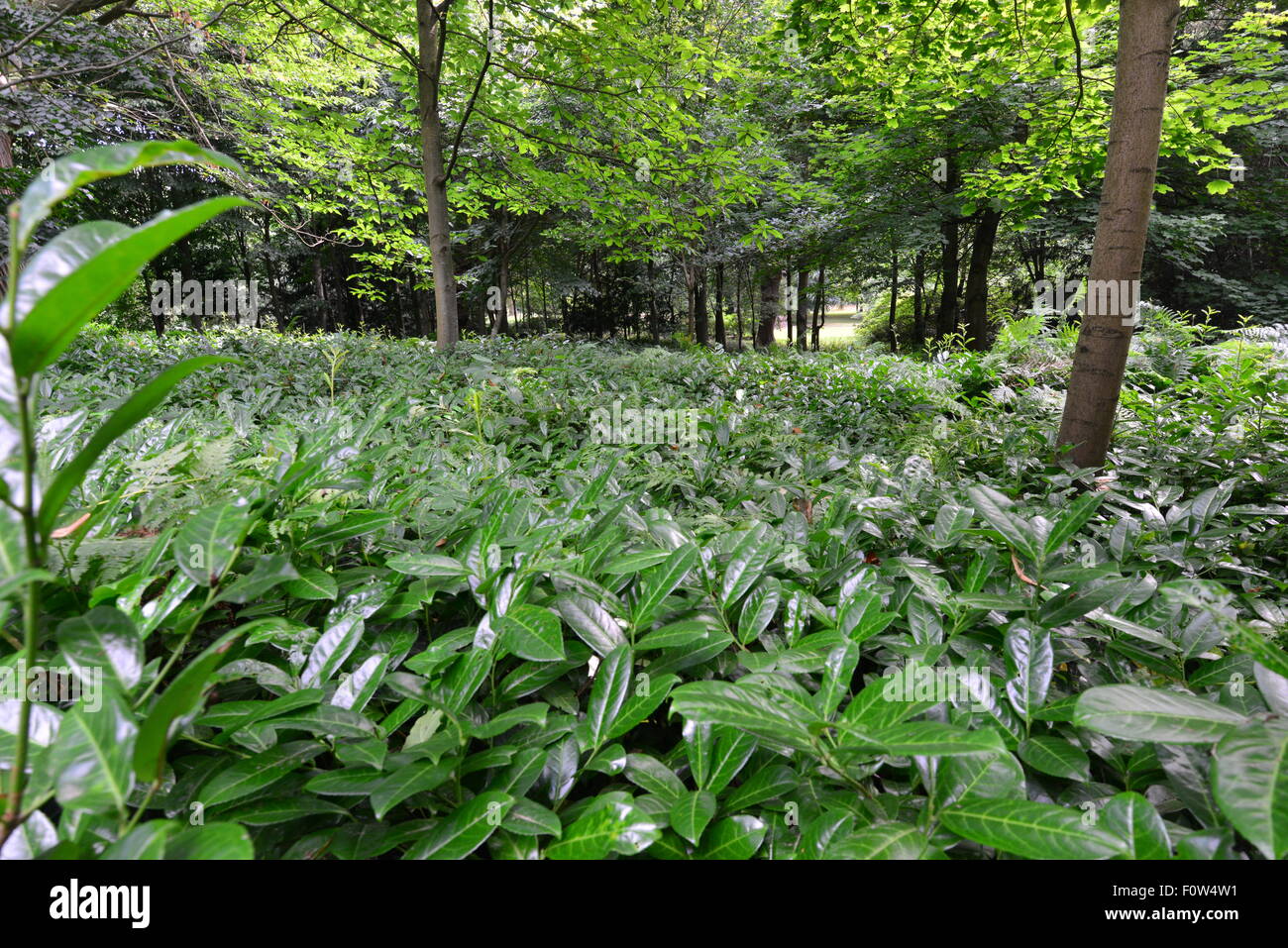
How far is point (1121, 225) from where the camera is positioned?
281 centimetres

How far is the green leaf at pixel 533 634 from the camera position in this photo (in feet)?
2.63

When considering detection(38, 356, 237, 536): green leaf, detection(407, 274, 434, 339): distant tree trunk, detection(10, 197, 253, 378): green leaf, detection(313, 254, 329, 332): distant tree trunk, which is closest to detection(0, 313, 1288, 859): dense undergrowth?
detection(38, 356, 237, 536): green leaf

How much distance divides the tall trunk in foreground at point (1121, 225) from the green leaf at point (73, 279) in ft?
11.0

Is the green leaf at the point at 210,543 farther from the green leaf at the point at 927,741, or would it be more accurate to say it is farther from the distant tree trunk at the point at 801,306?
the distant tree trunk at the point at 801,306

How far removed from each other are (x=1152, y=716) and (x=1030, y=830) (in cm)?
17

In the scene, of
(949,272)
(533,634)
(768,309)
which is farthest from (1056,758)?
(768,309)

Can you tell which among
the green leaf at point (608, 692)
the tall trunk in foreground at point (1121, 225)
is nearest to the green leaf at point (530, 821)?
the green leaf at point (608, 692)

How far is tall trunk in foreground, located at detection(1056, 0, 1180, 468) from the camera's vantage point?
2.67 metres

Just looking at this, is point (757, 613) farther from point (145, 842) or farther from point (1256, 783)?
point (145, 842)

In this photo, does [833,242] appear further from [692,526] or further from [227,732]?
[227,732]

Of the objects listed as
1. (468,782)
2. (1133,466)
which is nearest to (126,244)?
(468,782)

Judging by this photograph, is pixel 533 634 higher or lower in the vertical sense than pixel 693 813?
higher

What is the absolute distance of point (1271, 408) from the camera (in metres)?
2.90

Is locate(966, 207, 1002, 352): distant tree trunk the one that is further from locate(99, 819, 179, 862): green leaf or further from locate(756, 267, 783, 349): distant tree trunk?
locate(99, 819, 179, 862): green leaf
